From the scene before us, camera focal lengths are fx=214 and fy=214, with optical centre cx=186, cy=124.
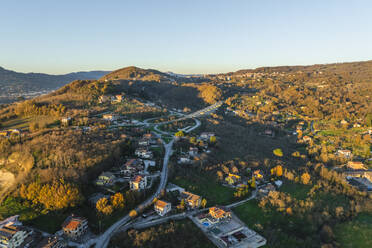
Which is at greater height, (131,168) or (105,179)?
(131,168)

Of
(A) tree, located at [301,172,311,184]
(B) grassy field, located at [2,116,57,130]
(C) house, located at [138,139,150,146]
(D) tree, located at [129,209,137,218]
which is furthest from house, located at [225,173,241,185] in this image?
(B) grassy field, located at [2,116,57,130]

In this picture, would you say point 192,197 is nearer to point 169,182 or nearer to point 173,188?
point 173,188

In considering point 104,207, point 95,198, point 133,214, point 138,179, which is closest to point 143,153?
point 138,179

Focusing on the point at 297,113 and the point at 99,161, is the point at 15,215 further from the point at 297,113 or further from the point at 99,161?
the point at 297,113

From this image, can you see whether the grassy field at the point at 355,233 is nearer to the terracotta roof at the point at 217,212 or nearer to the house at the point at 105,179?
the terracotta roof at the point at 217,212

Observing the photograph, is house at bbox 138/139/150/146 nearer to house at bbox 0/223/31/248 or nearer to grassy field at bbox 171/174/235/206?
grassy field at bbox 171/174/235/206

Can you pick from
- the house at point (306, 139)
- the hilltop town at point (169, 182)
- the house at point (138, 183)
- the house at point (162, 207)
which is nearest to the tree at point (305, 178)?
the hilltop town at point (169, 182)
